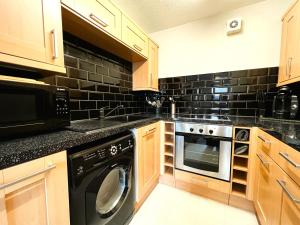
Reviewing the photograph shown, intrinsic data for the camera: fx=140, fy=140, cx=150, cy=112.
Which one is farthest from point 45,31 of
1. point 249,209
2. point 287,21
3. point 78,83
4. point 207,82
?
point 249,209

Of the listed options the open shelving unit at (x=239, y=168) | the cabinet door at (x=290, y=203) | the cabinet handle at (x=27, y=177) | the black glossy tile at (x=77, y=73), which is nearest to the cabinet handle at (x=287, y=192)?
the cabinet door at (x=290, y=203)

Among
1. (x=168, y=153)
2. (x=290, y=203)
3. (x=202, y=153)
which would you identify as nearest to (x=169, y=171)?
(x=168, y=153)

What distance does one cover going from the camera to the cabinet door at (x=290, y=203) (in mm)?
672

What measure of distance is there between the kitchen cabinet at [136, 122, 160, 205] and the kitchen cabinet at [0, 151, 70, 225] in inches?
28.7

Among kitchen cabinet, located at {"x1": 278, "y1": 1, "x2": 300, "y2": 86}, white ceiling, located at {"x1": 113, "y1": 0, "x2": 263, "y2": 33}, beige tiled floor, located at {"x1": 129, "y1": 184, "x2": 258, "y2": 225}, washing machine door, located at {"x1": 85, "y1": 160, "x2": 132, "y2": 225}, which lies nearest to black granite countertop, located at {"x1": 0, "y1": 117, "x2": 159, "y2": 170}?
washing machine door, located at {"x1": 85, "y1": 160, "x2": 132, "y2": 225}

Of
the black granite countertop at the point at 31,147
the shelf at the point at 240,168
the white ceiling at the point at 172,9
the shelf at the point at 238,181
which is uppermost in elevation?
the white ceiling at the point at 172,9

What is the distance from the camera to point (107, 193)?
1.09 m

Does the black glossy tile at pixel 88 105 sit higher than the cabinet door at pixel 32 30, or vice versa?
the cabinet door at pixel 32 30

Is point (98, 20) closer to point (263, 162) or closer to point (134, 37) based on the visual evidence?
point (134, 37)

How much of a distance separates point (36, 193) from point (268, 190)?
4.71ft

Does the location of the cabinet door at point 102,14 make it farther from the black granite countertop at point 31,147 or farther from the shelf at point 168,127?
the shelf at point 168,127

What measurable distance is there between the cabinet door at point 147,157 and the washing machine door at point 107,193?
0.70ft

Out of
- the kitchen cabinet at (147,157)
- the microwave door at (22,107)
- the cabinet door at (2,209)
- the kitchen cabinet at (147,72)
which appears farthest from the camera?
the kitchen cabinet at (147,72)

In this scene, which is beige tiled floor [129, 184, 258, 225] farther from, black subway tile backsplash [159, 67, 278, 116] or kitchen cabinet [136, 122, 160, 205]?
black subway tile backsplash [159, 67, 278, 116]
